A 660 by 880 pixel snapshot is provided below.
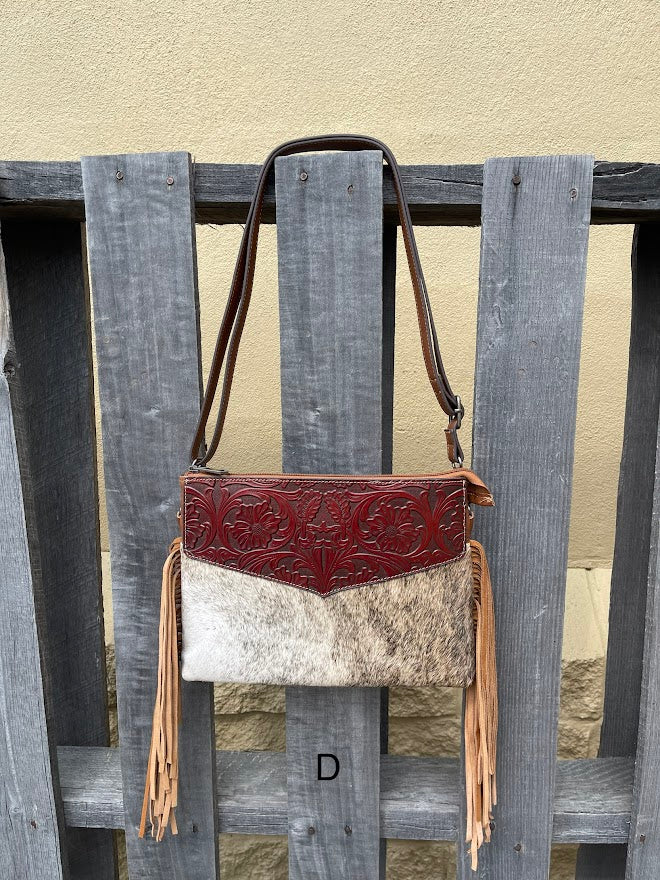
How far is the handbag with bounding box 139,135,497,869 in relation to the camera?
0.83 metres

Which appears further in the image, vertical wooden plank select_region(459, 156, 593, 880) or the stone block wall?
the stone block wall

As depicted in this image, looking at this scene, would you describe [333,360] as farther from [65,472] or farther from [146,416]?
[65,472]

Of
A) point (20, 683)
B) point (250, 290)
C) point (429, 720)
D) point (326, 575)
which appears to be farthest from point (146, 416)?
point (429, 720)

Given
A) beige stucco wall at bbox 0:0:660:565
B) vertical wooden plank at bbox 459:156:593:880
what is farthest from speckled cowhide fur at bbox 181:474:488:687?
beige stucco wall at bbox 0:0:660:565

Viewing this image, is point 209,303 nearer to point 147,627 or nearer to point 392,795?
point 147,627

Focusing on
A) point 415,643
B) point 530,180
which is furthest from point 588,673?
point 530,180

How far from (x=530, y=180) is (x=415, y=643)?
0.63 m

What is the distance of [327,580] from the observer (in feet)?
2.78

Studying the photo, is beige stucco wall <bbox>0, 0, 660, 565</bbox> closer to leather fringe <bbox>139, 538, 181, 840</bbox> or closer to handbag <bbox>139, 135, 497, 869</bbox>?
handbag <bbox>139, 135, 497, 869</bbox>

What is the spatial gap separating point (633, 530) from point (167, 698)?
804 mm

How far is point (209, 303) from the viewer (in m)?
1.58

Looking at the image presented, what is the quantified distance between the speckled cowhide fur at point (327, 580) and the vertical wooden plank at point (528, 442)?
0.35ft

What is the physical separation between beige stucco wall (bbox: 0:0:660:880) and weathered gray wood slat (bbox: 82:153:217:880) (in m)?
0.70

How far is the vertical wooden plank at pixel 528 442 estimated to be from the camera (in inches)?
33.1
